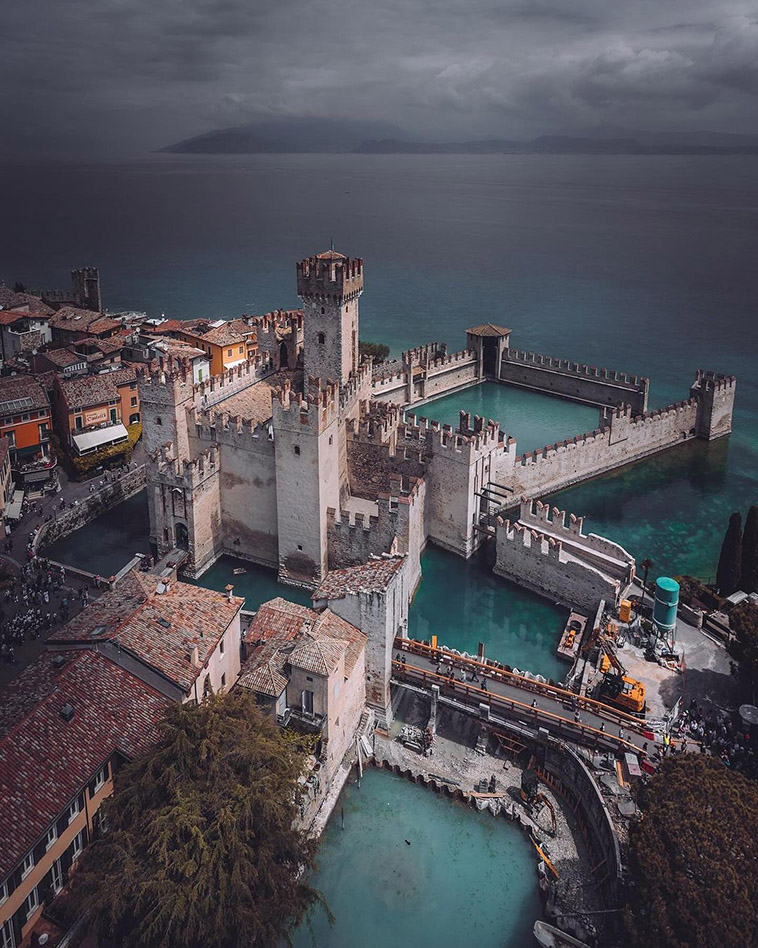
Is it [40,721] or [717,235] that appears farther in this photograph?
[717,235]

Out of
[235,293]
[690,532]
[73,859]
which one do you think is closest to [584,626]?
[690,532]

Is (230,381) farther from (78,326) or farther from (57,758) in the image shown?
(78,326)

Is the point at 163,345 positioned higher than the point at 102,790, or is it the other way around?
the point at 163,345

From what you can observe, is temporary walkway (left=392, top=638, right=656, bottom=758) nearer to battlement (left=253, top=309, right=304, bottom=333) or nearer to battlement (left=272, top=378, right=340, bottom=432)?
battlement (left=272, top=378, right=340, bottom=432)

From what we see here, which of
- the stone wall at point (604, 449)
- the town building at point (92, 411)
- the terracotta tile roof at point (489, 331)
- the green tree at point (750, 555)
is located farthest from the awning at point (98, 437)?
the green tree at point (750, 555)

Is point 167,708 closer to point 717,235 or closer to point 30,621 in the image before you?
point 30,621

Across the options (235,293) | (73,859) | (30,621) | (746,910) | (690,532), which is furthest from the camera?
(235,293)
